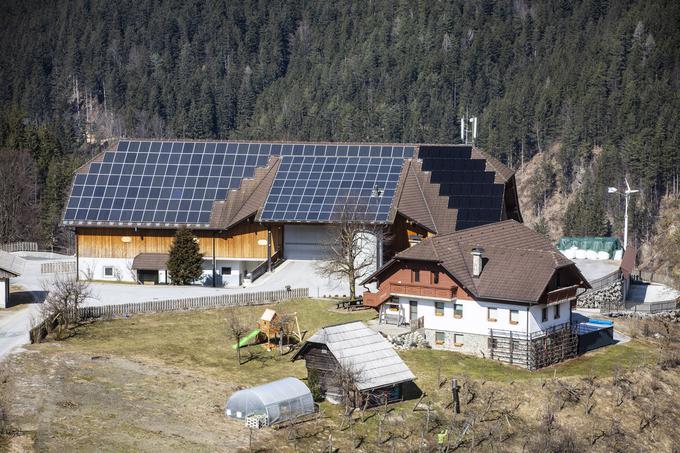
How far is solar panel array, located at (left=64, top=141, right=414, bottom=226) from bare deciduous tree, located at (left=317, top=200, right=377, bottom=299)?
808mm

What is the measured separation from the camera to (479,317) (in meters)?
64.2

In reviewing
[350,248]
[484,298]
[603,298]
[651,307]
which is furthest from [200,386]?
[651,307]

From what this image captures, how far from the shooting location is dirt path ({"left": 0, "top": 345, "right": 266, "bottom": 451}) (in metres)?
49.0

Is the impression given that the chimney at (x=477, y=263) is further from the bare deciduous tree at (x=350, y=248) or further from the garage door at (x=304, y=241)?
the garage door at (x=304, y=241)

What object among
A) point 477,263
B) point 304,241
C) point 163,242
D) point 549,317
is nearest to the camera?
point 549,317

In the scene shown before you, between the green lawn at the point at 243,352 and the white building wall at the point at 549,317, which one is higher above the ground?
the white building wall at the point at 549,317

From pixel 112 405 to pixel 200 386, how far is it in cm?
524

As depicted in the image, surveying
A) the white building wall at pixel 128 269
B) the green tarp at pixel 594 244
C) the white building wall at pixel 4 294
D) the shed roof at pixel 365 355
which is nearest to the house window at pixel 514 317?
the shed roof at pixel 365 355

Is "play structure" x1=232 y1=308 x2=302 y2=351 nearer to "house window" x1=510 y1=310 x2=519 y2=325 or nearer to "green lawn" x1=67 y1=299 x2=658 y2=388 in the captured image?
"green lawn" x1=67 y1=299 x2=658 y2=388

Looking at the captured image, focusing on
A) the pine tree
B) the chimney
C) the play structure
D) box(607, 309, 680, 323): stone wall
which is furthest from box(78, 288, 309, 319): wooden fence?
box(607, 309, 680, 323): stone wall

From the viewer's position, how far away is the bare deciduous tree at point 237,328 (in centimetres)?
6194

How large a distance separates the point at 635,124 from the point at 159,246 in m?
115

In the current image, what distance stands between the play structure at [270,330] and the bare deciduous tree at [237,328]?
506 millimetres

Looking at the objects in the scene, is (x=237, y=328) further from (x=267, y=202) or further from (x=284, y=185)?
(x=284, y=185)
